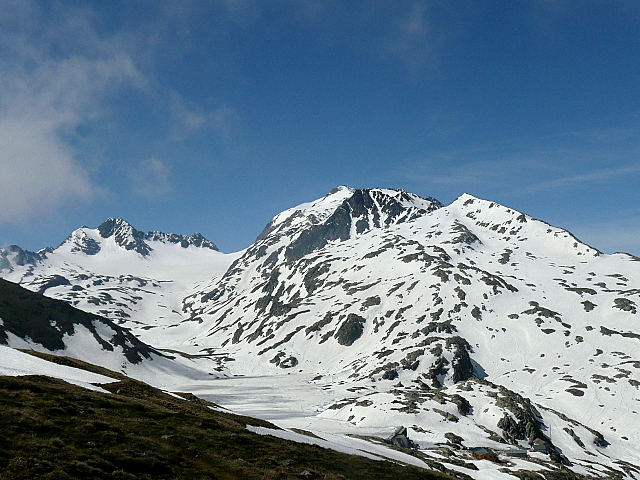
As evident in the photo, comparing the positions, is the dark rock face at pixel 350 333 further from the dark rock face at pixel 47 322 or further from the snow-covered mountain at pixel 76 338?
the dark rock face at pixel 47 322

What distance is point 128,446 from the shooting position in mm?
28234

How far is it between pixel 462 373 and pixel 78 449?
13697cm

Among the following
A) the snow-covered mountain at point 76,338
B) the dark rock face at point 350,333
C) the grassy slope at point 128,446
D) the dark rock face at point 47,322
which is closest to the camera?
the grassy slope at point 128,446

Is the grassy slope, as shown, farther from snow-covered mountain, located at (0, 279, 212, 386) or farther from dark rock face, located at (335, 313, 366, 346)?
dark rock face, located at (335, 313, 366, 346)

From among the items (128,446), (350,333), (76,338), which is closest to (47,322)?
(76,338)

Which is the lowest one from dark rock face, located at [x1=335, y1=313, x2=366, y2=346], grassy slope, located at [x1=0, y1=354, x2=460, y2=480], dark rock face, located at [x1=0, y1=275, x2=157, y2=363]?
grassy slope, located at [x1=0, y1=354, x2=460, y2=480]

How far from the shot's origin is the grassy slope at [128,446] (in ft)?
77.2

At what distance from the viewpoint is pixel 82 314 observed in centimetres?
17062

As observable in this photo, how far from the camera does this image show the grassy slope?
77.2 ft

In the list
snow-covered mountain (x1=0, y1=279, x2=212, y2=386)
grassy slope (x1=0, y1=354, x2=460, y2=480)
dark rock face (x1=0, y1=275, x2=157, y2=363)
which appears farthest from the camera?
dark rock face (x1=0, y1=275, x2=157, y2=363)

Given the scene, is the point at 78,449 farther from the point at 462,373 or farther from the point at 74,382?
the point at 462,373

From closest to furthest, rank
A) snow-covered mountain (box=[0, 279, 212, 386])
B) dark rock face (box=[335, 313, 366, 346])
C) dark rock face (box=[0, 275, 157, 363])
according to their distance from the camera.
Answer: snow-covered mountain (box=[0, 279, 212, 386])
dark rock face (box=[0, 275, 157, 363])
dark rock face (box=[335, 313, 366, 346])

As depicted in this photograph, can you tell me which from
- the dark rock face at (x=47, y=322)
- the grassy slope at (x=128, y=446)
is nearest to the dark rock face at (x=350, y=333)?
the dark rock face at (x=47, y=322)

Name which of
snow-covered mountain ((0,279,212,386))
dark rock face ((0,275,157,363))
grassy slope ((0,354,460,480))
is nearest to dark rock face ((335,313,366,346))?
snow-covered mountain ((0,279,212,386))
